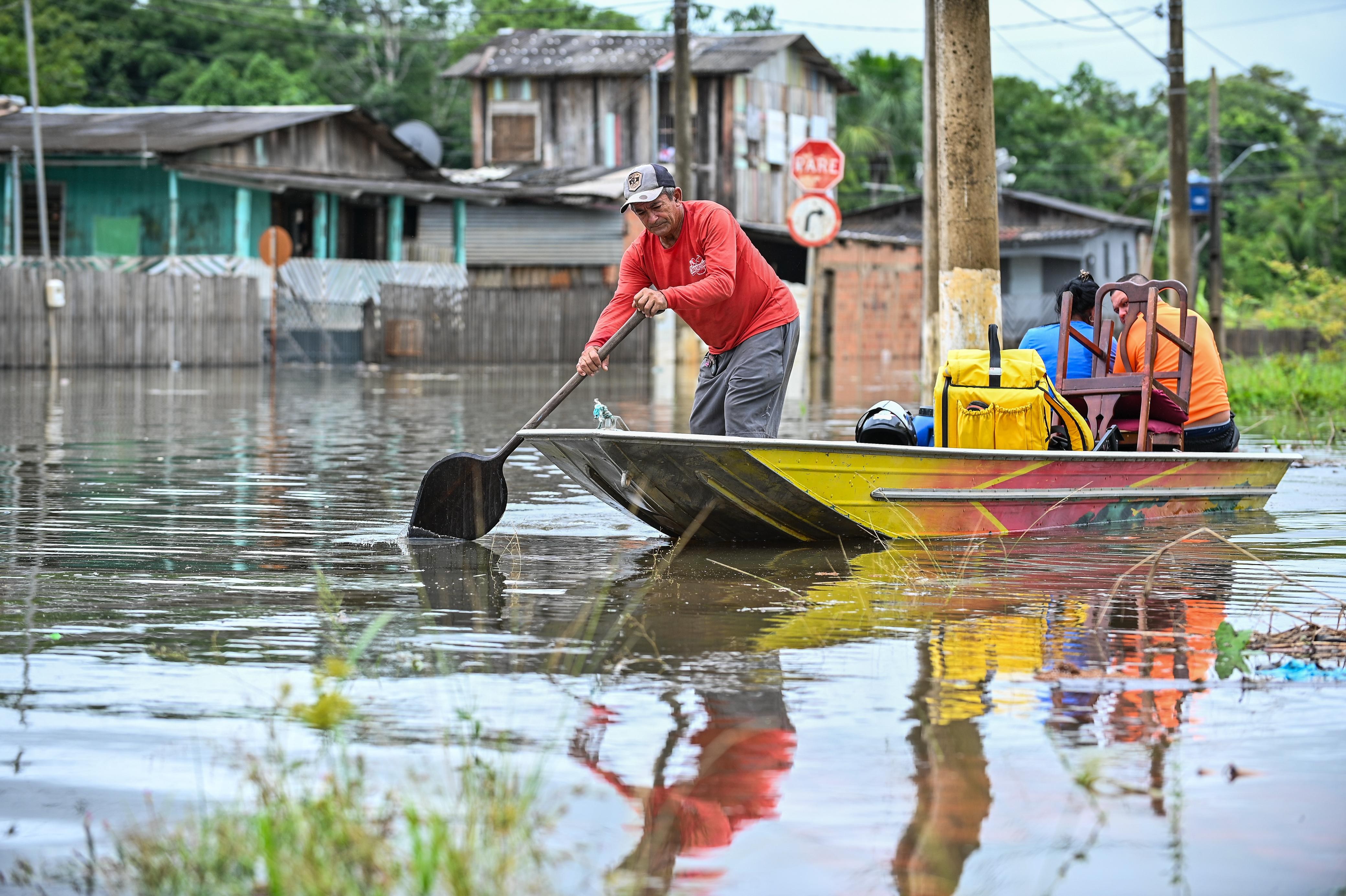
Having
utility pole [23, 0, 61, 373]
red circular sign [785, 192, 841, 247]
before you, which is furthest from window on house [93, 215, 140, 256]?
red circular sign [785, 192, 841, 247]

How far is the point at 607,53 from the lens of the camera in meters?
40.4

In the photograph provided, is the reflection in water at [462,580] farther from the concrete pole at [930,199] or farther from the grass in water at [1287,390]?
the grass in water at [1287,390]

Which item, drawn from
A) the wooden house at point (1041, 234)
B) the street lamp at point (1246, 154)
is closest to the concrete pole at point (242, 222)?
the wooden house at point (1041, 234)

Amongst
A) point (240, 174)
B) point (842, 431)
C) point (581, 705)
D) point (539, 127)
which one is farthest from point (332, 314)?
point (581, 705)

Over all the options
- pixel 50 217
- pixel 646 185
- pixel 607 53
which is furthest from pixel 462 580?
pixel 607 53

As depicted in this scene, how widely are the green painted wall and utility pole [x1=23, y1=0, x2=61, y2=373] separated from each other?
2.56m

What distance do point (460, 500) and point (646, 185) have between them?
1.72 metres

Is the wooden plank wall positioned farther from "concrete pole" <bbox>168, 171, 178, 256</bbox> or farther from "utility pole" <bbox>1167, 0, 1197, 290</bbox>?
"utility pole" <bbox>1167, 0, 1197, 290</bbox>

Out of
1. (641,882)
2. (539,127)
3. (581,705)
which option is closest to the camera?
(641,882)

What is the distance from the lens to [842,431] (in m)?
14.6

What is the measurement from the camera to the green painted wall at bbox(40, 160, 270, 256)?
103 feet

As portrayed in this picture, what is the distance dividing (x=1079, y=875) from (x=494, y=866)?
1116 mm

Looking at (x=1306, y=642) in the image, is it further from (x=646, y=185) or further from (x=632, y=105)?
(x=632, y=105)

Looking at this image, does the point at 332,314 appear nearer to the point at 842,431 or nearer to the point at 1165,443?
the point at 842,431
